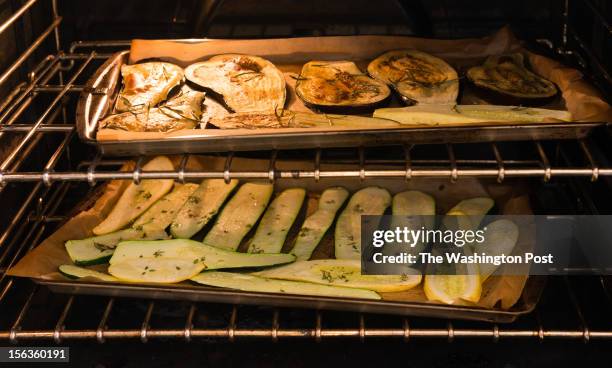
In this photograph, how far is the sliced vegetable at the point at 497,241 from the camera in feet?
6.66

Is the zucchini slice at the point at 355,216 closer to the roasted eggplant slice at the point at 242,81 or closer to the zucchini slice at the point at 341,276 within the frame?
the zucchini slice at the point at 341,276

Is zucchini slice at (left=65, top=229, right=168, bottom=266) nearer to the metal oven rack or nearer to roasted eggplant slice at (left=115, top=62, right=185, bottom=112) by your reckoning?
the metal oven rack

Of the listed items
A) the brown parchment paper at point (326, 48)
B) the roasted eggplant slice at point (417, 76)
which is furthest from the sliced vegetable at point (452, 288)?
the brown parchment paper at point (326, 48)

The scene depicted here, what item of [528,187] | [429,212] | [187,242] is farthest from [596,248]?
[187,242]

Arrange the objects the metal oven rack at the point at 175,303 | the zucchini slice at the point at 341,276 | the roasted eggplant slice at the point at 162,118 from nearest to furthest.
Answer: the metal oven rack at the point at 175,303 < the zucchini slice at the point at 341,276 < the roasted eggplant slice at the point at 162,118

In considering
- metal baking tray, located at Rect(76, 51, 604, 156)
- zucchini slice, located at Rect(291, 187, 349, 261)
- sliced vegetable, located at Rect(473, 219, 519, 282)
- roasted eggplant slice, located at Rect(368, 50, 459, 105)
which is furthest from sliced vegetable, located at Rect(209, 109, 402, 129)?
sliced vegetable, located at Rect(473, 219, 519, 282)

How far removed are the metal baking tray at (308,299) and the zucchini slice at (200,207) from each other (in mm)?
327

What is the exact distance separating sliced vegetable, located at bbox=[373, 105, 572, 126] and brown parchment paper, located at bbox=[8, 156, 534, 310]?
35cm

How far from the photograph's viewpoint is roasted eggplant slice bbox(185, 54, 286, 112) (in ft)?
7.37

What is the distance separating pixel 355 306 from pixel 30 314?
3.15 feet

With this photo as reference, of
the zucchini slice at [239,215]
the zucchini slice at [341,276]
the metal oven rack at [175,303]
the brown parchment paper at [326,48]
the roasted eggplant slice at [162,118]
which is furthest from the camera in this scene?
the brown parchment paper at [326,48]

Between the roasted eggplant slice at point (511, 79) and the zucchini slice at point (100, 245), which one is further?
the roasted eggplant slice at point (511, 79)

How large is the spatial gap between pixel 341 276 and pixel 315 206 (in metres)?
0.46

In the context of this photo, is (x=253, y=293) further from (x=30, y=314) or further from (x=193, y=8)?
(x=193, y=8)
